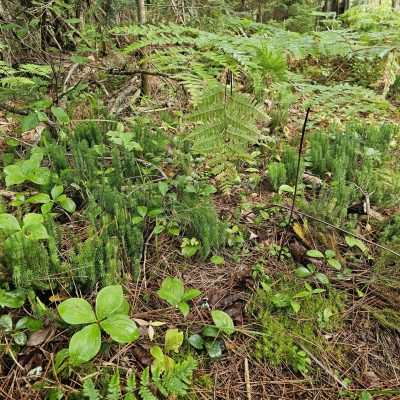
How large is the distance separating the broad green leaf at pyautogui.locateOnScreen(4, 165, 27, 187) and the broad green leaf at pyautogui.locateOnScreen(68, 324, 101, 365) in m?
1.17

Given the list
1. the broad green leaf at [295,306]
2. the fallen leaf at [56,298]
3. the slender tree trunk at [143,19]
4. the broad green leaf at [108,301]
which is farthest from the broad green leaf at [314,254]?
the slender tree trunk at [143,19]

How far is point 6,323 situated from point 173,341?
2.46ft

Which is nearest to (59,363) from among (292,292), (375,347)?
(292,292)

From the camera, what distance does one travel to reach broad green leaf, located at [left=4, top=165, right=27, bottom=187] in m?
2.12

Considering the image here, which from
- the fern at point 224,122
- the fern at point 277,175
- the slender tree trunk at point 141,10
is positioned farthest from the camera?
the slender tree trunk at point 141,10

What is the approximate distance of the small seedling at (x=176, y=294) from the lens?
1.69 meters

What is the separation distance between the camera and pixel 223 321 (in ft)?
5.57

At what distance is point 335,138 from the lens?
314cm

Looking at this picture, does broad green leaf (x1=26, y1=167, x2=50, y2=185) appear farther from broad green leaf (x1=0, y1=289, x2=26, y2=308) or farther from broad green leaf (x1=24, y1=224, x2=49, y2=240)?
broad green leaf (x1=0, y1=289, x2=26, y2=308)

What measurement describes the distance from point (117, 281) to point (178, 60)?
1.14m

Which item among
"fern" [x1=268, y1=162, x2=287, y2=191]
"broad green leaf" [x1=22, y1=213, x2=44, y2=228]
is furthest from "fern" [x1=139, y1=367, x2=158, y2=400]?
"fern" [x1=268, y1=162, x2=287, y2=191]

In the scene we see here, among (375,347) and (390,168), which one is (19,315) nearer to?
(375,347)

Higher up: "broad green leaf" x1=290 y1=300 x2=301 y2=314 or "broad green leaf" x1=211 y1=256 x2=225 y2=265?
"broad green leaf" x1=211 y1=256 x2=225 y2=265

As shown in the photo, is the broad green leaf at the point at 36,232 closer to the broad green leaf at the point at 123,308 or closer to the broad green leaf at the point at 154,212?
the broad green leaf at the point at 123,308
